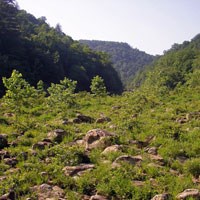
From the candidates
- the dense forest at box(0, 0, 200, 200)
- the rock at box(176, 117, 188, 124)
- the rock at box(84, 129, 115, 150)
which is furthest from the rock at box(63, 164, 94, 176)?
the rock at box(176, 117, 188, 124)

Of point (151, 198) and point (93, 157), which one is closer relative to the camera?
point (151, 198)

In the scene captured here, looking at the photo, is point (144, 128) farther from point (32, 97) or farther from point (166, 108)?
point (32, 97)

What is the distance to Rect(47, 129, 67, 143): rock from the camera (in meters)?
12.8

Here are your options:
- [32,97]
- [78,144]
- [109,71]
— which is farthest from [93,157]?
[109,71]

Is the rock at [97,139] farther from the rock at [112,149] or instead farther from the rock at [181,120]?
the rock at [181,120]

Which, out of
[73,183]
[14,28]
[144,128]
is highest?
[14,28]

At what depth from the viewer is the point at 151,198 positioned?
330 inches

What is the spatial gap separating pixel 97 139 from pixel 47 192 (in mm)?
3986

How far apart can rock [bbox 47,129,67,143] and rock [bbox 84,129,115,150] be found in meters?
0.94

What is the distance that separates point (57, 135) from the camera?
13.0m

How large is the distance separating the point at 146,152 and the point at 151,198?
3376mm

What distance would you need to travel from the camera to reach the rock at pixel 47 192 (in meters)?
8.50

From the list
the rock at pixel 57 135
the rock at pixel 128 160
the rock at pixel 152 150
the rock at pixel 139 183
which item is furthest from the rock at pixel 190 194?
the rock at pixel 57 135

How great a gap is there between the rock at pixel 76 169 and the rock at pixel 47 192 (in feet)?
2.82
